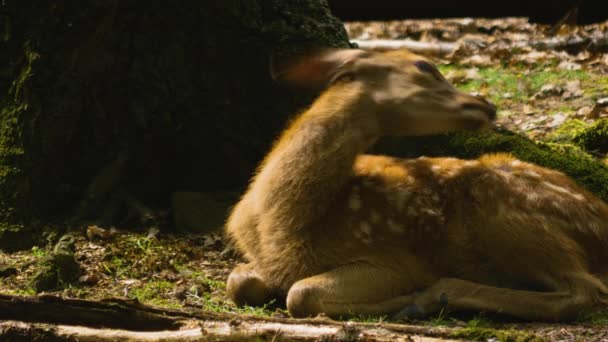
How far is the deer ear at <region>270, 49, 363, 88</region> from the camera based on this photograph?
5363 millimetres

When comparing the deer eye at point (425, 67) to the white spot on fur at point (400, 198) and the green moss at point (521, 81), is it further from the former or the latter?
the green moss at point (521, 81)

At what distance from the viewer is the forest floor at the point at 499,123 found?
16.2 ft

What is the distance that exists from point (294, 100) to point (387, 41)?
5.88m

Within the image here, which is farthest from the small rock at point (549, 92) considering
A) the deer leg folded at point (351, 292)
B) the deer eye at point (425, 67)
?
the deer leg folded at point (351, 292)

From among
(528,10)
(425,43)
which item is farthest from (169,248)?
(528,10)

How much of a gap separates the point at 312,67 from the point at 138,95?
75.1 inches

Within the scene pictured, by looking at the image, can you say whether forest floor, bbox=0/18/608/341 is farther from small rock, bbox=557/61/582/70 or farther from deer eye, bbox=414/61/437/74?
deer eye, bbox=414/61/437/74

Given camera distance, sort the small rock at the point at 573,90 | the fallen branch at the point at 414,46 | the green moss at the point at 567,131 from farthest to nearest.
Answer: the fallen branch at the point at 414,46, the small rock at the point at 573,90, the green moss at the point at 567,131

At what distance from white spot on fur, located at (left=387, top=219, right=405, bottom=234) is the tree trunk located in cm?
205

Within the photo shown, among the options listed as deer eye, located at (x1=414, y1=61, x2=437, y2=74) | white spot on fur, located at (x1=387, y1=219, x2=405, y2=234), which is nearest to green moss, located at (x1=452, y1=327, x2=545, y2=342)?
white spot on fur, located at (x1=387, y1=219, x2=405, y2=234)

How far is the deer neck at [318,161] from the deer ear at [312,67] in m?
0.25

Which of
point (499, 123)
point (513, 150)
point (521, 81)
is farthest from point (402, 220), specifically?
point (521, 81)

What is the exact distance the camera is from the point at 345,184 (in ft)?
17.3

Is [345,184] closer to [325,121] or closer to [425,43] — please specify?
[325,121]
